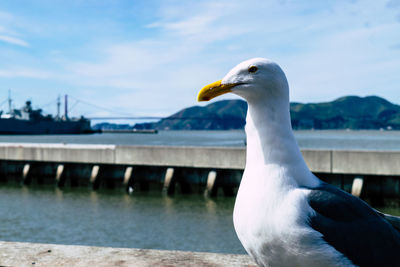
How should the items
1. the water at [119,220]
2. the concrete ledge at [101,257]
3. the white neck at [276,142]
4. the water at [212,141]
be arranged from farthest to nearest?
the water at [212,141]
the water at [119,220]
the concrete ledge at [101,257]
the white neck at [276,142]

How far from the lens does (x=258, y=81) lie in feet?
6.93

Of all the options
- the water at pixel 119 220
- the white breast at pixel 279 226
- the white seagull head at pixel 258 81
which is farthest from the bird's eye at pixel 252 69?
the water at pixel 119 220

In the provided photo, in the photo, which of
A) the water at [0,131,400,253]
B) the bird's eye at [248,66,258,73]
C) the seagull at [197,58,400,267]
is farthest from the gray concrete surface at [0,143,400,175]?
the bird's eye at [248,66,258,73]

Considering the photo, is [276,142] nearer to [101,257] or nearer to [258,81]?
[258,81]

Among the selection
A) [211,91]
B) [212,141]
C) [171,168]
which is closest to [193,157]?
[171,168]

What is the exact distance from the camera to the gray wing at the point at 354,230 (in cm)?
196

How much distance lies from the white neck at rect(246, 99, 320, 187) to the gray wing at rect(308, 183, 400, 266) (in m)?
0.13

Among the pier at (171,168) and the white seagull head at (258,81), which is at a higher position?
the white seagull head at (258,81)

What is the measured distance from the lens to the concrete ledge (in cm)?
288

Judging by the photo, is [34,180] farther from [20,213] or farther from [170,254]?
[170,254]

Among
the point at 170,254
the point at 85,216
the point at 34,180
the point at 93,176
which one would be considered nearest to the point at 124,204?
the point at 85,216

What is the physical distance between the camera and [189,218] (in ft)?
42.3

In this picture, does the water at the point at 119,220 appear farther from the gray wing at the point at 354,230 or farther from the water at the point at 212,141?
the water at the point at 212,141

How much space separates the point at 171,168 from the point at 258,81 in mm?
13796
